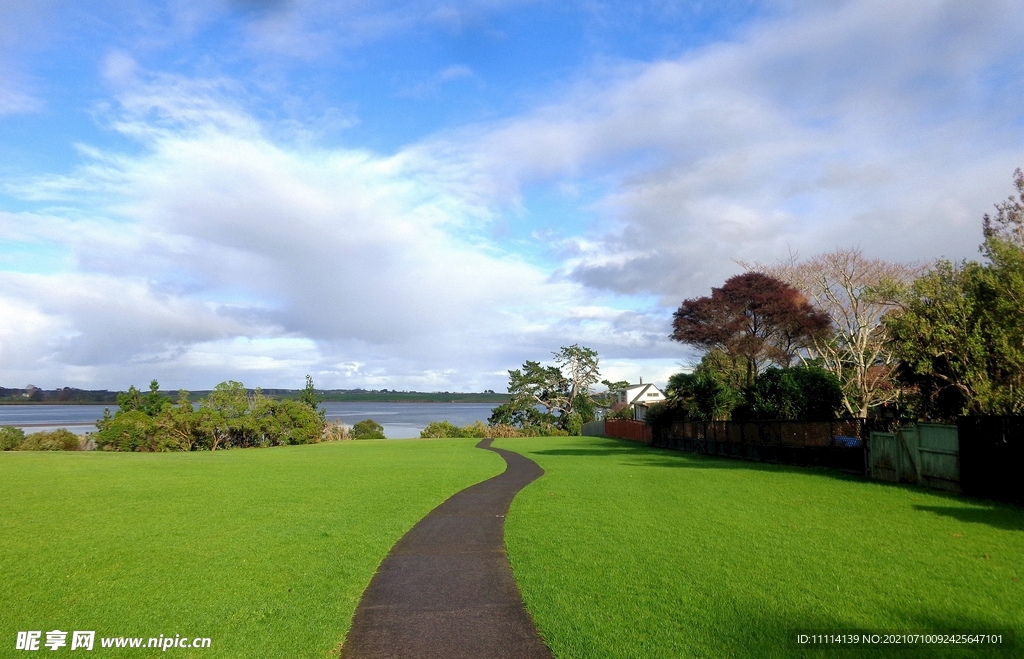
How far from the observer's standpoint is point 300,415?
49.9 m

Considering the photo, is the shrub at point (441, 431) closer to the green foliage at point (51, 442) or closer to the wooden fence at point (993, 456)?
the green foliage at point (51, 442)

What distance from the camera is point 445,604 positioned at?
260 inches

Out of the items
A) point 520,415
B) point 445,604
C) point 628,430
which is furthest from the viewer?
point 520,415

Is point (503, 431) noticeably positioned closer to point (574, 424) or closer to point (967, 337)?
point (574, 424)

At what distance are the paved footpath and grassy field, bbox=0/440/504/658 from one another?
10.7 inches

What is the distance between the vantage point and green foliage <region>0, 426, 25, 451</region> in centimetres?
3634

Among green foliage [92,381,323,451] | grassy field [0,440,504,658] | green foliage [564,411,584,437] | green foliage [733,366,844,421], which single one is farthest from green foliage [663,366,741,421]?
green foliage [564,411,584,437]

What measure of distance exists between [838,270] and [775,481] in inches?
811

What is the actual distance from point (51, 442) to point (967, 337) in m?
42.9

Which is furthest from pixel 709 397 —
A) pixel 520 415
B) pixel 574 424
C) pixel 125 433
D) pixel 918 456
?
pixel 520 415

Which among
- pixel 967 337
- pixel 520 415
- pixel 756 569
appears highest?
pixel 967 337

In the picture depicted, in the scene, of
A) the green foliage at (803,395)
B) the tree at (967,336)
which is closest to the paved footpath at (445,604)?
the tree at (967,336)

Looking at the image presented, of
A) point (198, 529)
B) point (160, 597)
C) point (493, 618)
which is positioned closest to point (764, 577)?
point (493, 618)

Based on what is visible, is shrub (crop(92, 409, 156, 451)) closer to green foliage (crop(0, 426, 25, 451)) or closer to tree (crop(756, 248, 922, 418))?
green foliage (crop(0, 426, 25, 451))
